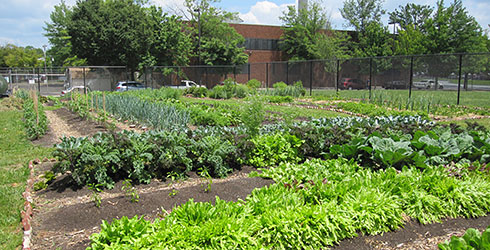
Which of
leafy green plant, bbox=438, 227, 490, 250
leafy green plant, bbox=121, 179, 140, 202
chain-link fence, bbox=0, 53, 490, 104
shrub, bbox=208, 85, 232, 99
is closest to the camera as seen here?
leafy green plant, bbox=438, 227, 490, 250

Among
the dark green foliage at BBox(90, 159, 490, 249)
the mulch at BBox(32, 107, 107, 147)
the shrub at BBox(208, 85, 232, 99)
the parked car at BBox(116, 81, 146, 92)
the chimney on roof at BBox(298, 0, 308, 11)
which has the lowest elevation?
the mulch at BBox(32, 107, 107, 147)

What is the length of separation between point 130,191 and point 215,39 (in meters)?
36.0

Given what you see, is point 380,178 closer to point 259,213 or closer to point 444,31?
point 259,213

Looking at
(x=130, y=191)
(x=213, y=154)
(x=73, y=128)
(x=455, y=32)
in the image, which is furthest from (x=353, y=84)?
(x=130, y=191)

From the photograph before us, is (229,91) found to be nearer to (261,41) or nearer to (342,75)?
(342,75)

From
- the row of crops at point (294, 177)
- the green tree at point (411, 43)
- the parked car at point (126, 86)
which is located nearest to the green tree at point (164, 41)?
the parked car at point (126, 86)

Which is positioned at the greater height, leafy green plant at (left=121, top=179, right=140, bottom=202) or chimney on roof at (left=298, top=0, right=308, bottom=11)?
chimney on roof at (left=298, top=0, right=308, bottom=11)

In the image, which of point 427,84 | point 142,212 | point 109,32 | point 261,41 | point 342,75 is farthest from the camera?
point 261,41

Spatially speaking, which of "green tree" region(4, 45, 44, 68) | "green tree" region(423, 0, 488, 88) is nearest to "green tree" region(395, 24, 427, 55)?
"green tree" region(423, 0, 488, 88)

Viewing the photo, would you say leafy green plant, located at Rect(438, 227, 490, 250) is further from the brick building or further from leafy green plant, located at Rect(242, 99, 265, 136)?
the brick building

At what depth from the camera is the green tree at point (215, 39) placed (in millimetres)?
39469

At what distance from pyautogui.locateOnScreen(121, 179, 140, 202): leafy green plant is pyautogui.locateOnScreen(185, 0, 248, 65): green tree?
3440 cm

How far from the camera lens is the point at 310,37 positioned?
154ft

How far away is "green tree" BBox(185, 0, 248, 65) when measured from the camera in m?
39.5
